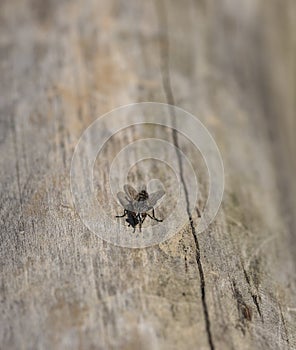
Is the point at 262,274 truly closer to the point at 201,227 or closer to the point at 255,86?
the point at 201,227

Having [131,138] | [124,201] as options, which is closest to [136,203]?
[124,201]

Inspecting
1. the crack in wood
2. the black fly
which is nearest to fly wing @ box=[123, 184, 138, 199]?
the black fly

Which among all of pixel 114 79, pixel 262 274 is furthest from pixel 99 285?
pixel 114 79

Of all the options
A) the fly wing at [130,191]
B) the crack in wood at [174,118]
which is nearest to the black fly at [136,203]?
the fly wing at [130,191]

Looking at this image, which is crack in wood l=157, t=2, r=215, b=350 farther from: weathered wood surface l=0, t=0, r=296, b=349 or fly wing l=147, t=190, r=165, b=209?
fly wing l=147, t=190, r=165, b=209

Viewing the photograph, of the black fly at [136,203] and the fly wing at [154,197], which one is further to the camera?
the fly wing at [154,197]

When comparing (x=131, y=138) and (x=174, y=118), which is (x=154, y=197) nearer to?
(x=131, y=138)

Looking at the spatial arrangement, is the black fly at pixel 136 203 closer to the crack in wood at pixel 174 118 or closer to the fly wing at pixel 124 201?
the fly wing at pixel 124 201
